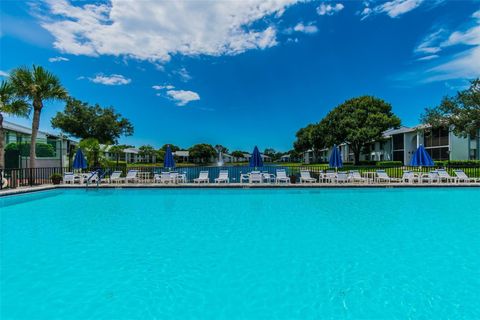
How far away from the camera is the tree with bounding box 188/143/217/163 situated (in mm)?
68562

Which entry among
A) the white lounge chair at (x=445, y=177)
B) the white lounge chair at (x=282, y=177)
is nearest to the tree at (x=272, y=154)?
the white lounge chair at (x=445, y=177)

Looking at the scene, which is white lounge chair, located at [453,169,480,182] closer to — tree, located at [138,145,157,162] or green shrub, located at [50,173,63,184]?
green shrub, located at [50,173,63,184]

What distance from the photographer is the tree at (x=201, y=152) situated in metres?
68.6

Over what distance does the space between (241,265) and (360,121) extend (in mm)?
30788

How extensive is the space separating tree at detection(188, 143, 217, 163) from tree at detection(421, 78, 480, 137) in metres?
51.0

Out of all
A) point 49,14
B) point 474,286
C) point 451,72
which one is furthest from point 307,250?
point 451,72

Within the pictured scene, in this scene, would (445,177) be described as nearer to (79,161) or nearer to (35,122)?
(79,161)

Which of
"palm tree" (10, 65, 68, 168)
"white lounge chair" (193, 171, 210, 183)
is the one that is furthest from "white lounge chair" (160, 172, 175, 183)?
"palm tree" (10, 65, 68, 168)

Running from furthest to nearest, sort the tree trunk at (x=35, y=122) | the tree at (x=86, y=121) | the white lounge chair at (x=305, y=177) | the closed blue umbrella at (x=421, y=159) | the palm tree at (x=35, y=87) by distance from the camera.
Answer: the tree at (x=86, y=121) → the white lounge chair at (x=305, y=177) → the tree trunk at (x=35, y=122) → the closed blue umbrella at (x=421, y=159) → the palm tree at (x=35, y=87)

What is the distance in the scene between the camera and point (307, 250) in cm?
510

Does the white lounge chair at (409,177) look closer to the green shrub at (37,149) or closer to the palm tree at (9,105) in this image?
the palm tree at (9,105)

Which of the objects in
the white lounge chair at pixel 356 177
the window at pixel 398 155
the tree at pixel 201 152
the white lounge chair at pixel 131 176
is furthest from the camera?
the tree at pixel 201 152

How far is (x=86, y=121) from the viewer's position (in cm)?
3441

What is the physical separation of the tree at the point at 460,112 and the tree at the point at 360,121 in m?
4.71
